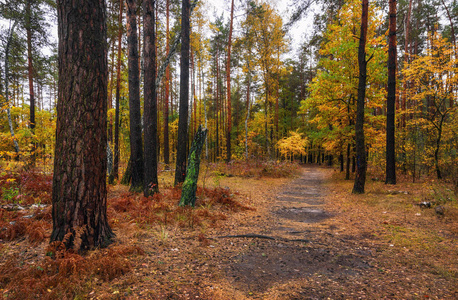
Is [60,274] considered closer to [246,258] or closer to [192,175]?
[246,258]

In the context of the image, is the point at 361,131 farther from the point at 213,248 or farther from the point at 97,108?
the point at 97,108

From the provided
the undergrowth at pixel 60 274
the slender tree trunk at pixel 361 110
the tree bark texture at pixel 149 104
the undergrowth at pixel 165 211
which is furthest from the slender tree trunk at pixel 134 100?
the slender tree trunk at pixel 361 110

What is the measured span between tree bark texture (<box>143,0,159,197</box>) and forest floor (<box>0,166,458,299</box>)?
0.99 meters

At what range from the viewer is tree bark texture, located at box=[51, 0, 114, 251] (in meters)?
2.91

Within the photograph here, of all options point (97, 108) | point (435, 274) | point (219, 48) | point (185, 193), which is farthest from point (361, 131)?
point (219, 48)

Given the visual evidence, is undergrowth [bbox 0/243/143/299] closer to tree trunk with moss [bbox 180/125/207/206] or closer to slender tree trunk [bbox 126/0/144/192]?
tree trunk with moss [bbox 180/125/207/206]

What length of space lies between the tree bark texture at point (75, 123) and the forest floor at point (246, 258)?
0.41 m

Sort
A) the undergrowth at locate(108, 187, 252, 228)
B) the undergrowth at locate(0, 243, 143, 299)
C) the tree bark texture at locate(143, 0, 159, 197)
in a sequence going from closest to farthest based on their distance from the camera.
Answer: the undergrowth at locate(0, 243, 143, 299) → the undergrowth at locate(108, 187, 252, 228) → the tree bark texture at locate(143, 0, 159, 197)

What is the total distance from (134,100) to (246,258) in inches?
261

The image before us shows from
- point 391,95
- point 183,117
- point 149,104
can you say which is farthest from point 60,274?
point 391,95

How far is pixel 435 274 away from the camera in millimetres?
3021

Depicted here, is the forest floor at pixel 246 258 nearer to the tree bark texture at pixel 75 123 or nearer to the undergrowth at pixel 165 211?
the undergrowth at pixel 165 211

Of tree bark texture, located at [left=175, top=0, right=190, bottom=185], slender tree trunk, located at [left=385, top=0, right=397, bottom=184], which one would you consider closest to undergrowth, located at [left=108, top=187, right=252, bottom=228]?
tree bark texture, located at [left=175, top=0, right=190, bottom=185]

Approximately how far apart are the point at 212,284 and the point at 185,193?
359cm
